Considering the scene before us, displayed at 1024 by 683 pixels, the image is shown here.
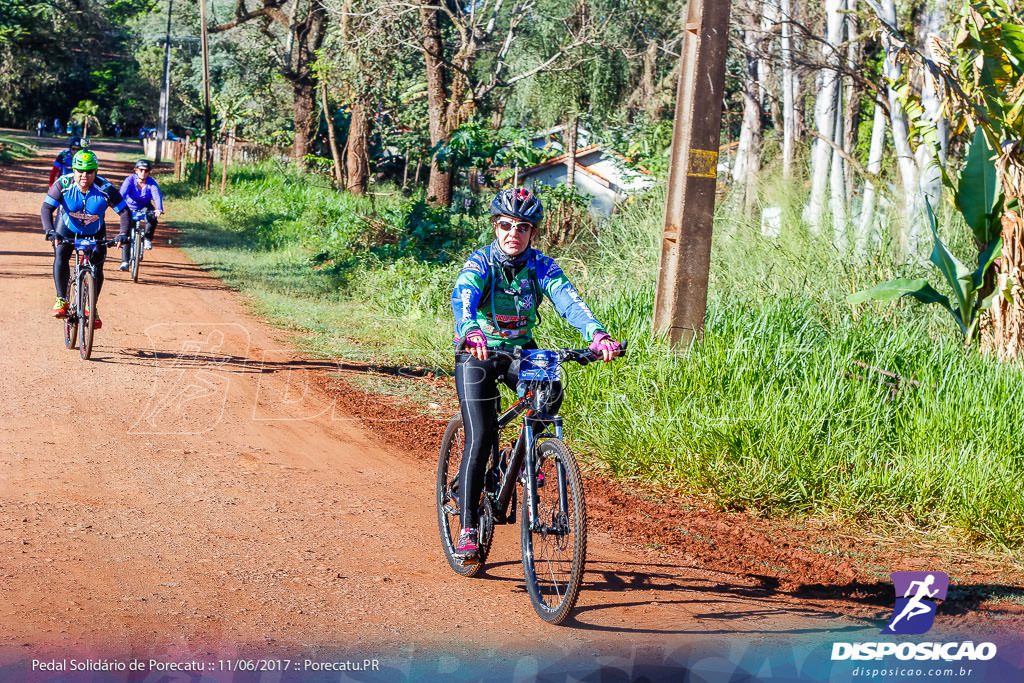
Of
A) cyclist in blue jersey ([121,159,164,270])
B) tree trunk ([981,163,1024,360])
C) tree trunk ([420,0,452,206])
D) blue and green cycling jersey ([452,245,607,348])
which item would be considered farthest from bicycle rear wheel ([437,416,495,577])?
tree trunk ([420,0,452,206])

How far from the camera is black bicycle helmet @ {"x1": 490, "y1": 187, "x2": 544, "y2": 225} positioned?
16.5 feet

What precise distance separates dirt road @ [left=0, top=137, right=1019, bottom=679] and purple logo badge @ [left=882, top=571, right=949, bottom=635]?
13cm

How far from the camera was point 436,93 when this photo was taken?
850 inches

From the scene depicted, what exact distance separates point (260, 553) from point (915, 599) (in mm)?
3576

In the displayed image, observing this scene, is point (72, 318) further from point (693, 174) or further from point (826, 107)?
point (826, 107)

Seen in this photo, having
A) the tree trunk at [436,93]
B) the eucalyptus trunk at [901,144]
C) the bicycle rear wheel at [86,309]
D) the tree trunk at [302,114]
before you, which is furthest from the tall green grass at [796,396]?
the tree trunk at [302,114]

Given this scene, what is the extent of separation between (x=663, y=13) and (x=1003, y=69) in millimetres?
18372

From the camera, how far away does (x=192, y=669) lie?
402cm

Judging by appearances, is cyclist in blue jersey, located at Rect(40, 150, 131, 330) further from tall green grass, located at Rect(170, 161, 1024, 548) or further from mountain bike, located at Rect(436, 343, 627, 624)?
mountain bike, located at Rect(436, 343, 627, 624)

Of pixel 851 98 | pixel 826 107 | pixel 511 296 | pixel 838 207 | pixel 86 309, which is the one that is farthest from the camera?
pixel 851 98

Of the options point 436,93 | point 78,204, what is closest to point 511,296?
point 78,204

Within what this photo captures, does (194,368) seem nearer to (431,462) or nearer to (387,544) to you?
(431,462)

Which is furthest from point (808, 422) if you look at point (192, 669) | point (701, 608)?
point (192, 669)

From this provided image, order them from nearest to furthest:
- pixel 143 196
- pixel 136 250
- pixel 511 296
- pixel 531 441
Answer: pixel 531 441, pixel 511 296, pixel 136 250, pixel 143 196
